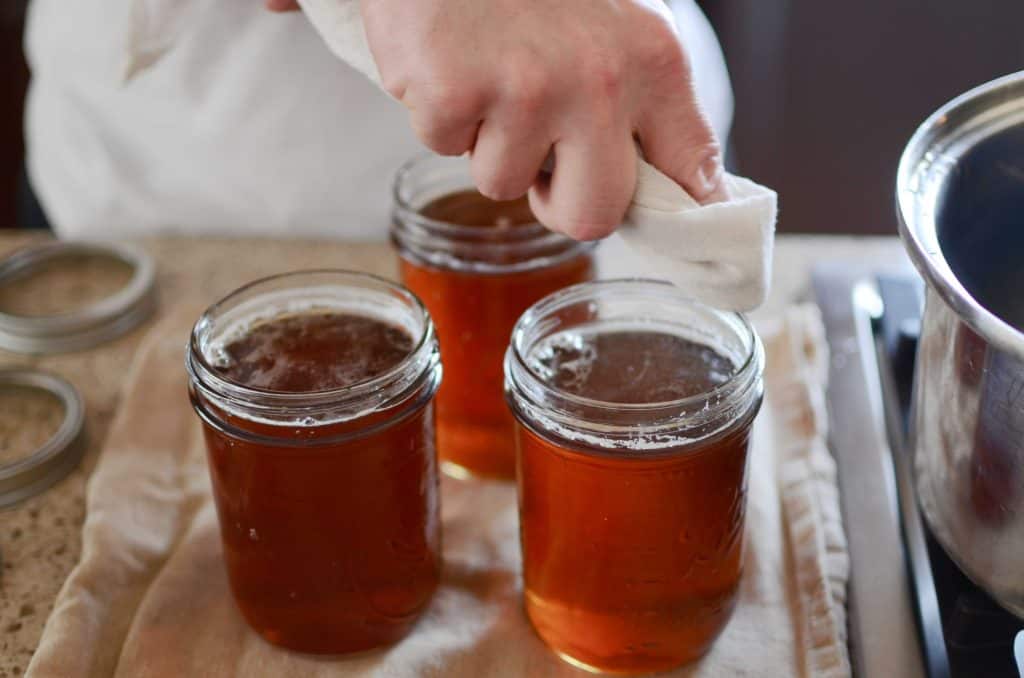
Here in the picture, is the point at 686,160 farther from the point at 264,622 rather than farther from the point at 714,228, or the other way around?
the point at 264,622

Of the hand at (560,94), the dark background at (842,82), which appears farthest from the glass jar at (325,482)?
the dark background at (842,82)

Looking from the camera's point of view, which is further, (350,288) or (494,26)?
(350,288)

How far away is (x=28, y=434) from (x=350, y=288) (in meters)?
0.28

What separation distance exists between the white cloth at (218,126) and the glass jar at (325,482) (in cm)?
33

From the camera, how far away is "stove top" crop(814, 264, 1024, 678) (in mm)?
556

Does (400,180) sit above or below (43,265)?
above

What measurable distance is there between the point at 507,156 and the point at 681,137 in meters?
0.08

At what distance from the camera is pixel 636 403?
0.54 meters

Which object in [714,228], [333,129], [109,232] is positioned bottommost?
[109,232]

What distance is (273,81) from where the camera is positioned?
0.91 metres

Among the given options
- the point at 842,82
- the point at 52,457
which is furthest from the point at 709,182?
the point at 842,82

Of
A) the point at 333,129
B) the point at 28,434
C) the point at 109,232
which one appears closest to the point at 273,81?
the point at 333,129

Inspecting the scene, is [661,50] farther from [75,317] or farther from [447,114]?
[75,317]

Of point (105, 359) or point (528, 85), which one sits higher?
point (528, 85)
